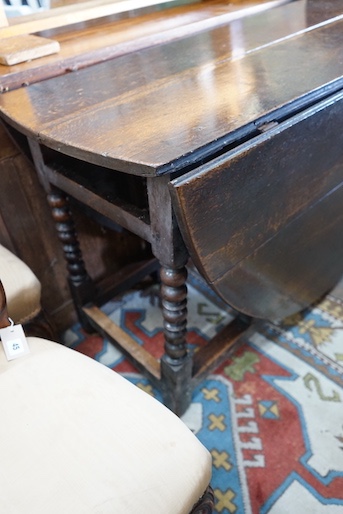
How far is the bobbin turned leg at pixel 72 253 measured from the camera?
1083 millimetres

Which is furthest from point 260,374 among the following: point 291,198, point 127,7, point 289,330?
point 127,7

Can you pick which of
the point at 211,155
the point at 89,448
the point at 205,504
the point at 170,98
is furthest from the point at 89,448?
the point at 170,98

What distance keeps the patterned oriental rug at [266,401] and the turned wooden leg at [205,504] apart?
35 cm

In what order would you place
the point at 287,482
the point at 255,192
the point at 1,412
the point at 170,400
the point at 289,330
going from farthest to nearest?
the point at 289,330, the point at 170,400, the point at 287,482, the point at 255,192, the point at 1,412

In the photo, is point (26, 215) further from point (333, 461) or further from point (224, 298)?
point (333, 461)

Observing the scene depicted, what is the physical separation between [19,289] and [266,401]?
729 millimetres

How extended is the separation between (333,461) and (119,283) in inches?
32.2

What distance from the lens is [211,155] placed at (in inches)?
27.8

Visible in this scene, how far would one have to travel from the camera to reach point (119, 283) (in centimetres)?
143

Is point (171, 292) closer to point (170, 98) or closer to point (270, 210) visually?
point (270, 210)

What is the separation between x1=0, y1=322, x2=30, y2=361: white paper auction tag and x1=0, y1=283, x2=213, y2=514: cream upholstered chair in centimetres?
2

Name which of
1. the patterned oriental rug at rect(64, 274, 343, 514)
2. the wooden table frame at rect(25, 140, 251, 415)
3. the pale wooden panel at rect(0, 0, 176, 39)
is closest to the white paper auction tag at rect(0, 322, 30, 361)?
the wooden table frame at rect(25, 140, 251, 415)

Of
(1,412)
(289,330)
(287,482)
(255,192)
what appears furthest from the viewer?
(289,330)

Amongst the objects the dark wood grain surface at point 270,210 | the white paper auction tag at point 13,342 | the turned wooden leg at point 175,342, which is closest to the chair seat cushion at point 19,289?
the white paper auction tag at point 13,342
